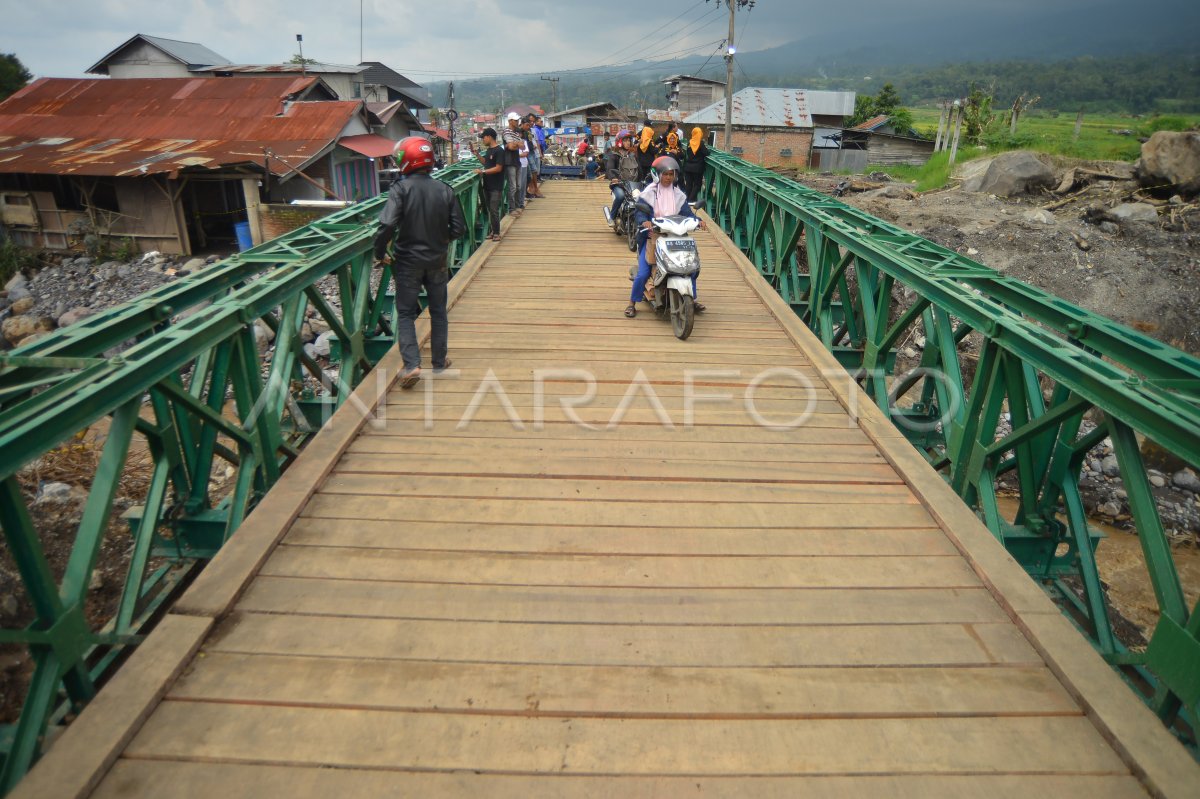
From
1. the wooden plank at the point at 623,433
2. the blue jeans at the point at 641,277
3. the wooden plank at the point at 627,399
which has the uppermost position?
the blue jeans at the point at 641,277

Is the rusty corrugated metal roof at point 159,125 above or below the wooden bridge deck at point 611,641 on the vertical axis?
above

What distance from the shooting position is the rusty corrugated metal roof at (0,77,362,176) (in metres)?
19.1

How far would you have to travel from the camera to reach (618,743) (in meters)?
2.22

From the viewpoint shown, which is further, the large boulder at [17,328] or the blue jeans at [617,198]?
the large boulder at [17,328]

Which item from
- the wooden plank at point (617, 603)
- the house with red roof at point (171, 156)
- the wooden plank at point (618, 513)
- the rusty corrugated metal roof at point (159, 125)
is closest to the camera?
the wooden plank at point (617, 603)

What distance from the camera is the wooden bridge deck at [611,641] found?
7.00 ft

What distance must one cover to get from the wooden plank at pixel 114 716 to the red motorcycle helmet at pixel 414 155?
292 cm

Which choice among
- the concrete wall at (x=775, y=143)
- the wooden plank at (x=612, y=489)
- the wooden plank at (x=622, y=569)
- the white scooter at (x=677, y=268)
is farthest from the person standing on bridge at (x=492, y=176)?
the concrete wall at (x=775, y=143)

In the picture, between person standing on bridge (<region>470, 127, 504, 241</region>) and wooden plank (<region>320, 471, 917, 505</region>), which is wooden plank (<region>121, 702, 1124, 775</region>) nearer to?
wooden plank (<region>320, 471, 917, 505</region>)

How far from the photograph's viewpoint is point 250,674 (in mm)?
2449

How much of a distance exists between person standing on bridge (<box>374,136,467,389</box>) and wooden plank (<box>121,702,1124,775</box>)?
8.94 ft

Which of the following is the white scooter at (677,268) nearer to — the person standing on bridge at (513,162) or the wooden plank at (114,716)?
the person standing on bridge at (513,162)

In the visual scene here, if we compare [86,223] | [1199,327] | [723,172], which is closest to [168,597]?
[723,172]

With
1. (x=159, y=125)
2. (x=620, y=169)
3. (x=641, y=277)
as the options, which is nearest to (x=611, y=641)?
(x=641, y=277)
